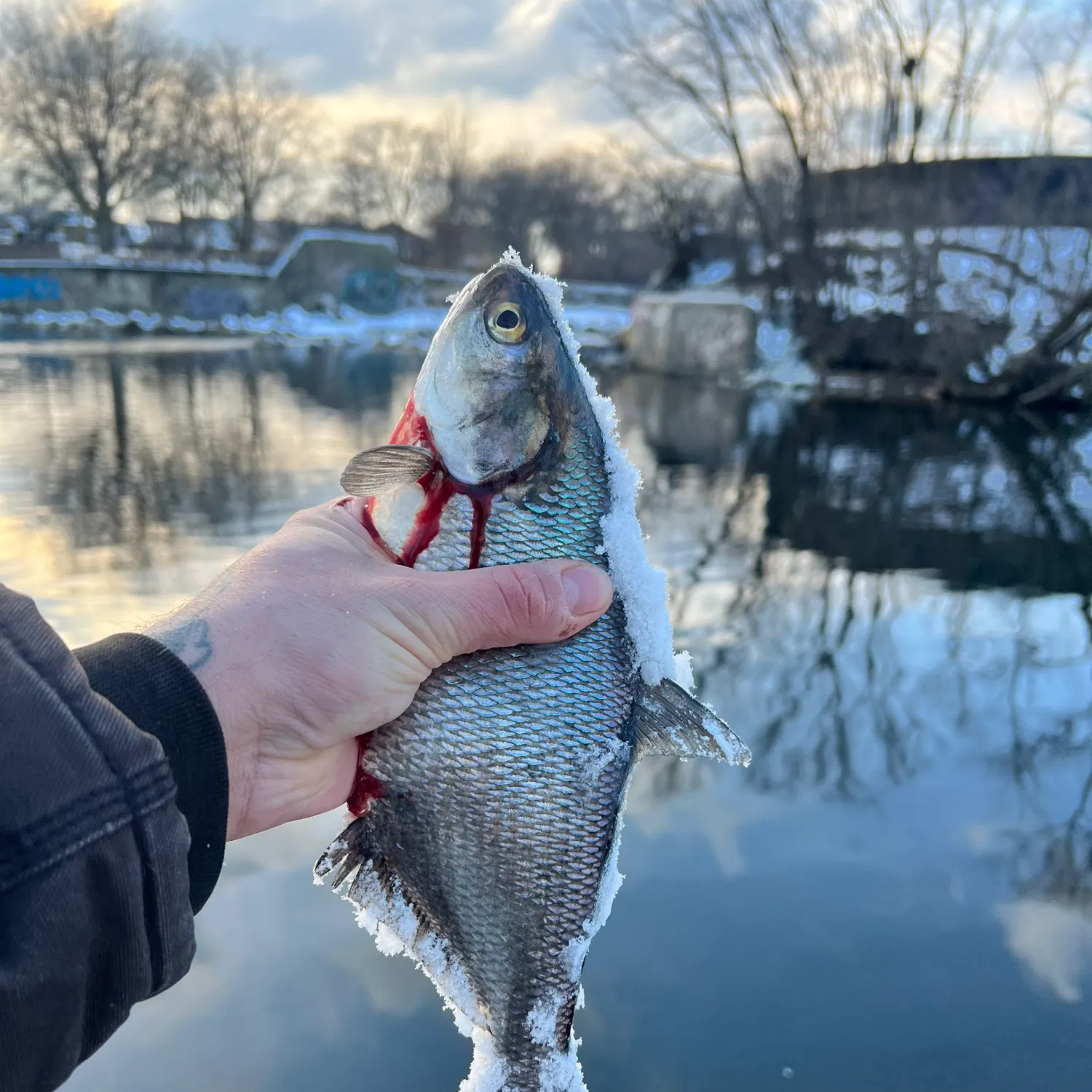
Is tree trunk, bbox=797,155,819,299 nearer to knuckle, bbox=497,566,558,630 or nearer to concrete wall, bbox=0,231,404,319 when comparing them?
concrete wall, bbox=0,231,404,319

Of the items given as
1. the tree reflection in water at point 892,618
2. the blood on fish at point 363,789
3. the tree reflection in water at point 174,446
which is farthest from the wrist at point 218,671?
the tree reflection in water at point 174,446

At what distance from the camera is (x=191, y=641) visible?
1.58 m

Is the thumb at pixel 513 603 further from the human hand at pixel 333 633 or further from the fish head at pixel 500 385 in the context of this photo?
the fish head at pixel 500 385

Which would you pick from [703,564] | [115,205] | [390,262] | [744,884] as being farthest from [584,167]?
[744,884]

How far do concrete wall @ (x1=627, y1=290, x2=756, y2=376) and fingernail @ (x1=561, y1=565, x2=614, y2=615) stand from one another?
22320 mm

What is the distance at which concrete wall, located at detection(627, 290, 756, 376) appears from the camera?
2298 centimetres

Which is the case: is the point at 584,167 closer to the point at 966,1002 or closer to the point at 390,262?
the point at 390,262

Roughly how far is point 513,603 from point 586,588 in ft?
0.50

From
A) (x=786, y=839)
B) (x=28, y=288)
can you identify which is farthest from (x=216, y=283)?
(x=786, y=839)

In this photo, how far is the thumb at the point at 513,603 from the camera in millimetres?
1587

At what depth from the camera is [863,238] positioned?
22.6m

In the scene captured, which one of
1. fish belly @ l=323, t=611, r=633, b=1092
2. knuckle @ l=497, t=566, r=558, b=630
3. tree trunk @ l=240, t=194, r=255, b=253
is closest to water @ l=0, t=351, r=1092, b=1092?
fish belly @ l=323, t=611, r=633, b=1092

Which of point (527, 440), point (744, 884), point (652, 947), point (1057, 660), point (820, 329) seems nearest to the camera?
point (527, 440)

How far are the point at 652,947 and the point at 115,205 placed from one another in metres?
47.9
